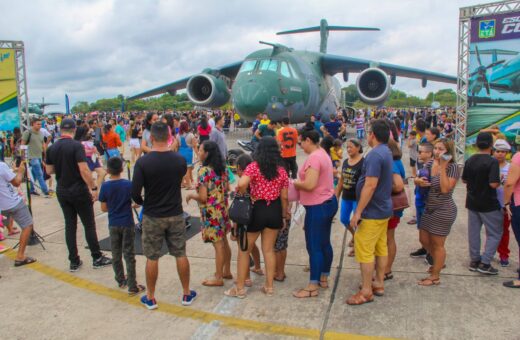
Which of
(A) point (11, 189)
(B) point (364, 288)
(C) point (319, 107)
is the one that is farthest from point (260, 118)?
(B) point (364, 288)

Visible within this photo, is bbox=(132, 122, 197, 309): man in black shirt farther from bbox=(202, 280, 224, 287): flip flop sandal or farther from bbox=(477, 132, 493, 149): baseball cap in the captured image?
bbox=(477, 132, 493, 149): baseball cap

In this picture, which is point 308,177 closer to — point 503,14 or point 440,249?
point 440,249

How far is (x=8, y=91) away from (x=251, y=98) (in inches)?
295

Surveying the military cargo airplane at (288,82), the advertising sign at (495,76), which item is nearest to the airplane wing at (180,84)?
the military cargo airplane at (288,82)

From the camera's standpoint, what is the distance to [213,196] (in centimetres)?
415

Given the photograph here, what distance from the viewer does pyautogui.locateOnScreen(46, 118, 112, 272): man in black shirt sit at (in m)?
4.71

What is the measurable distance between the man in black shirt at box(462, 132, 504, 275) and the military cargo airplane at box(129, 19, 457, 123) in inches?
405

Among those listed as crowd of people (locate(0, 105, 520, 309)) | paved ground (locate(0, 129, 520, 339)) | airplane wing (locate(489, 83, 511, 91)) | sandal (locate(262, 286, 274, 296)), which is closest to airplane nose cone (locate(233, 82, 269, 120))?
airplane wing (locate(489, 83, 511, 91))

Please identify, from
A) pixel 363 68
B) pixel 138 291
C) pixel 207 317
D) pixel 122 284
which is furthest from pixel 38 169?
pixel 363 68

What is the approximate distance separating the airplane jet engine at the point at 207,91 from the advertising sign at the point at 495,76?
38.6ft

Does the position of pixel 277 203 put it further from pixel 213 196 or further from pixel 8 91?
pixel 8 91

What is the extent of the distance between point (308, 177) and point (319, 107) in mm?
14633

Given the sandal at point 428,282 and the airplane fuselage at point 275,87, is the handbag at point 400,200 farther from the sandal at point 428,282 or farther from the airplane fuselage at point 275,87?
the airplane fuselage at point 275,87

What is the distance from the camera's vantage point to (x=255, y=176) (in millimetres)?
3850
